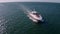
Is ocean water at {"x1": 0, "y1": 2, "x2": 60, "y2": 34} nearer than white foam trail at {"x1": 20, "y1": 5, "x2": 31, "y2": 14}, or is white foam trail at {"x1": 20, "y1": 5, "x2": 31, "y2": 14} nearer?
ocean water at {"x1": 0, "y1": 2, "x2": 60, "y2": 34}

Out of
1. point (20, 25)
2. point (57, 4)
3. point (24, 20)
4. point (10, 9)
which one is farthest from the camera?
point (57, 4)

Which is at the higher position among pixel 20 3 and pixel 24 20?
pixel 20 3

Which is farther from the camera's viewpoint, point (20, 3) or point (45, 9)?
point (20, 3)

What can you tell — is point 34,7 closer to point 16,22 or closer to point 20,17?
point 20,17

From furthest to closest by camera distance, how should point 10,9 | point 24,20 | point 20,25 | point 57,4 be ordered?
point 57,4 → point 10,9 → point 24,20 → point 20,25

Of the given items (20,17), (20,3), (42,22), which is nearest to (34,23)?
(42,22)

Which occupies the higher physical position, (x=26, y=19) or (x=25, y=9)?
(x=25, y=9)

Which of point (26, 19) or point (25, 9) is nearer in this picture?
point (26, 19)

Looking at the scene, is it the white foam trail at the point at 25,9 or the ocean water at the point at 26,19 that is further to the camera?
the white foam trail at the point at 25,9
